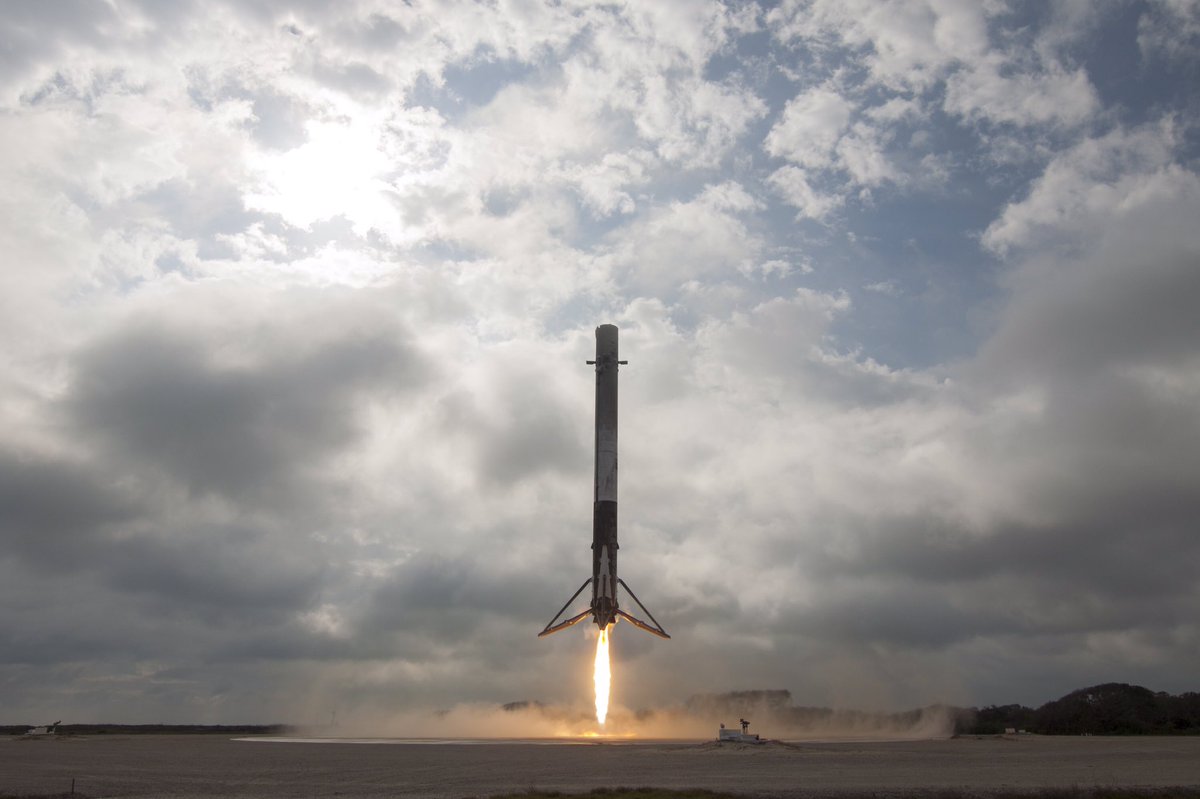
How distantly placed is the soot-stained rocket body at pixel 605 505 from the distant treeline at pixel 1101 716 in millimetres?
101843

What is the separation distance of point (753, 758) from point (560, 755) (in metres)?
13.1

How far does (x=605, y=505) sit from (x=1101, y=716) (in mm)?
136260

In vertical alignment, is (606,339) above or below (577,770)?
above

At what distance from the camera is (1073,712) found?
539ft

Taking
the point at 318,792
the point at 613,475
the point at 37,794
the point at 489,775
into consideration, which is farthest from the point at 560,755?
the point at 37,794

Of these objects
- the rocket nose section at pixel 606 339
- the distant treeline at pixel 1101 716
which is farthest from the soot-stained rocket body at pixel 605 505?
the distant treeline at pixel 1101 716

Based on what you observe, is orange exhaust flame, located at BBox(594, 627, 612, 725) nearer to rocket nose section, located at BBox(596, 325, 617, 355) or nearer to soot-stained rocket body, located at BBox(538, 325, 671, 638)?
soot-stained rocket body, located at BBox(538, 325, 671, 638)

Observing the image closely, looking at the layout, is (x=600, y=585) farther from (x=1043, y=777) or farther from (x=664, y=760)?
(x=1043, y=777)

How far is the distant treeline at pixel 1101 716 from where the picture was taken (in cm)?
14100

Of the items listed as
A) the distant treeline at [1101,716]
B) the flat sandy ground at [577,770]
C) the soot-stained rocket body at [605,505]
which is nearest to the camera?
the flat sandy ground at [577,770]

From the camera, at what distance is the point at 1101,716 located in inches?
6201

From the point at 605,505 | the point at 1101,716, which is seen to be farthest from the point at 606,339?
the point at 1101,716

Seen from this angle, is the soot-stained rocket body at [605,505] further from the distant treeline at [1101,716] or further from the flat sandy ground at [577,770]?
the distant treeline at [1101,716]

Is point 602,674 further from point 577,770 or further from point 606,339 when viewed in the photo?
point 606,339
